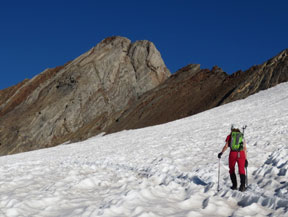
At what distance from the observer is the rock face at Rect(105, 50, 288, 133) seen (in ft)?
148

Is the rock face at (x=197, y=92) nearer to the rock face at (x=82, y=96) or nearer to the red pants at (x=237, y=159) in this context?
the rock face at (x=82, y=96)

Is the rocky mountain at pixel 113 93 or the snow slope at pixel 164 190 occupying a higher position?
the rocky mountain at pixel 113 93

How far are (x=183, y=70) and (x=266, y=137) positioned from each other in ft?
190

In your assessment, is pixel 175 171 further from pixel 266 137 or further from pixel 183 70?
pixel 183 70

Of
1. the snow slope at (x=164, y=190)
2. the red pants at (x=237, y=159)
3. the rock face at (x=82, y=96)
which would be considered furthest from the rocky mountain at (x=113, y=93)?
the red pants at (x=237, y=159)

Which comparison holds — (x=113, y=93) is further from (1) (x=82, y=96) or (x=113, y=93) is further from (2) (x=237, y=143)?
(2) (x=237, y=143)

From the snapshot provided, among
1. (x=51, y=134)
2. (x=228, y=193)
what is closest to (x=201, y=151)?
(x=228, y=193)

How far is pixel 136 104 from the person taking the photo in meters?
63.2

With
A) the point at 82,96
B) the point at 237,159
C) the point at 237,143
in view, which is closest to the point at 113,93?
the point at 82,96

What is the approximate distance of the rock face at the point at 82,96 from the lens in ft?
214

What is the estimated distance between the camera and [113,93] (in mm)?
73000

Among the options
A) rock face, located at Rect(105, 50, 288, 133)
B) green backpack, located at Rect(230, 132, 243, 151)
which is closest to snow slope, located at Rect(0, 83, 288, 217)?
green backpack, located at Rect(230, 132, 243, 151)

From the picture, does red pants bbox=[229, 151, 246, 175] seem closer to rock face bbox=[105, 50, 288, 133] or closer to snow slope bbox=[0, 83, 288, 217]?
snow slope bbox=[0, 83, 288, 217]

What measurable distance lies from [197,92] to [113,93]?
77.3ft
